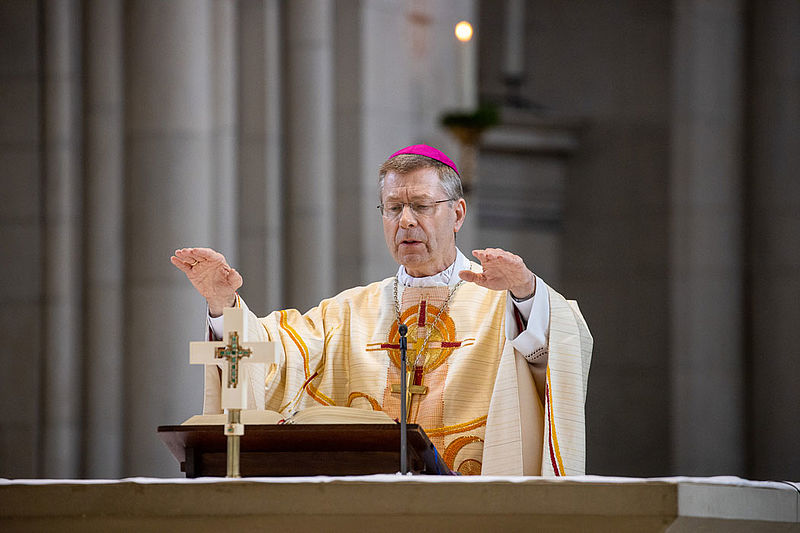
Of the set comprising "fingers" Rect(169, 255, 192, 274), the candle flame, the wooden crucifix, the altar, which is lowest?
the altar

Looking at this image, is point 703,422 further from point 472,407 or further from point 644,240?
point 472,407

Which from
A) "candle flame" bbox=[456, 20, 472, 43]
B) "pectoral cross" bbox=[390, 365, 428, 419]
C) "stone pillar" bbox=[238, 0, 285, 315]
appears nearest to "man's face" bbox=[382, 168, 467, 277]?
"pectoral cross" bbox=[390, 365, 428, 419]

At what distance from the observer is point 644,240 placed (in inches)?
358

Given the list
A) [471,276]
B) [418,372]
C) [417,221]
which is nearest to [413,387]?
[418,372]

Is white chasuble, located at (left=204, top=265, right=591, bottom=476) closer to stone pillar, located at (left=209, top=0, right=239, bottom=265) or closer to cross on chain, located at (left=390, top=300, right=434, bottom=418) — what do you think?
cross on chain, located at (left=390, top=300, right=434, bottom=418)

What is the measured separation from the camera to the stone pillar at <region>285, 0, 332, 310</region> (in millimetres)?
7238

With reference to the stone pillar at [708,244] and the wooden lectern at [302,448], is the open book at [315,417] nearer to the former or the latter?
the wooden lectern at [302,448]

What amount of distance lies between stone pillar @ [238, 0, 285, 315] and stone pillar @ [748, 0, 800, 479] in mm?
3665

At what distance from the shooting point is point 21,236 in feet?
21.6

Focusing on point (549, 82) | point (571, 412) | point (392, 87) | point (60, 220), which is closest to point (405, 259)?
point (571, 412)

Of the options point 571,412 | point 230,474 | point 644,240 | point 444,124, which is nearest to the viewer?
point 230,474

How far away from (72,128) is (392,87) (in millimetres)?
2117

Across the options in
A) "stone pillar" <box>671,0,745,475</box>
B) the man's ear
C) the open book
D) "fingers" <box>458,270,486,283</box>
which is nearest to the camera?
the open book

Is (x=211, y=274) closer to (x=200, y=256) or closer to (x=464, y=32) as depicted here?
(x=200, y=256)
